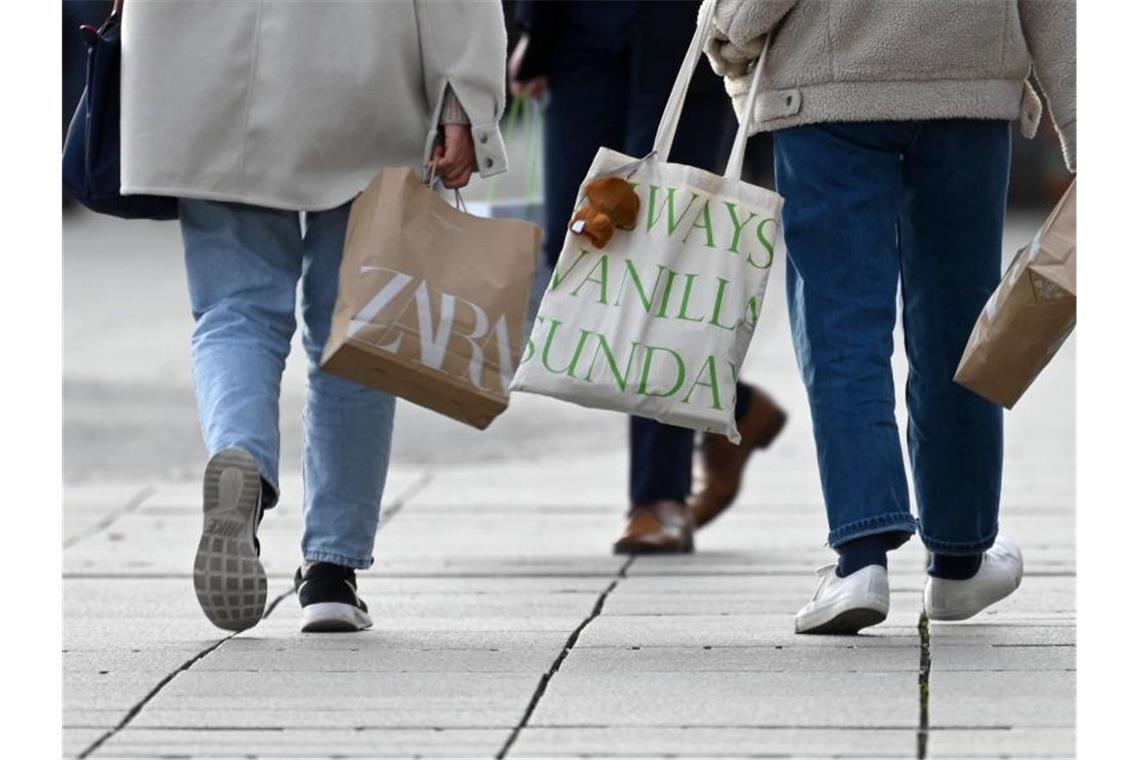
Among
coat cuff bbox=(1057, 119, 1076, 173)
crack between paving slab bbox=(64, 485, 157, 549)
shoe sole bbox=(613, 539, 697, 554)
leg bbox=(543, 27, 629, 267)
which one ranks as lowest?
crack between paving slab bbox=(64, 485, 157, 549)

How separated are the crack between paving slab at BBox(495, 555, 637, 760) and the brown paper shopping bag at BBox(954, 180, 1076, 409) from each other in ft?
2.88

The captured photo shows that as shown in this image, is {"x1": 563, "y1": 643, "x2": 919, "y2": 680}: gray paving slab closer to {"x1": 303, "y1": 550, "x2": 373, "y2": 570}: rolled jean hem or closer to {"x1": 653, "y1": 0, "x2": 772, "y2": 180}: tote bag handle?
{"x1": 303, "y1": 550, "x2": 373, "y2": 570}: rolled jean hem

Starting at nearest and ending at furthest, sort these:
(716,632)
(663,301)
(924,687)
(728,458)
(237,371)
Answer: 1. (924,687)
2. (663,301)
3. (237,371)
4. (716,632)
5. (728,458)

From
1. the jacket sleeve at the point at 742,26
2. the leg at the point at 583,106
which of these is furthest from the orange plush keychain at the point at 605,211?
the leg at the point at 583,106

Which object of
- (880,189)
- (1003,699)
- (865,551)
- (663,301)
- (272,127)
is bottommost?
(865,551)

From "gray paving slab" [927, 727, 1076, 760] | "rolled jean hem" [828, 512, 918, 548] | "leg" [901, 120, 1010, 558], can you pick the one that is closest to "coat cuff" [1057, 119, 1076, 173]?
"leg" [901, 120, 1010, 558]

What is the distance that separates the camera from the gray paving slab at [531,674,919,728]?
3420 millimetres

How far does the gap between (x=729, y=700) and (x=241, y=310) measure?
4.40ft

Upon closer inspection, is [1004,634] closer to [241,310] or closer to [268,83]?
[241,310]

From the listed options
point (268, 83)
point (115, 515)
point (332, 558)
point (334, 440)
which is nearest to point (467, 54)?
point (268, 83)

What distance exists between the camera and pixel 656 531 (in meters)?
6.05
